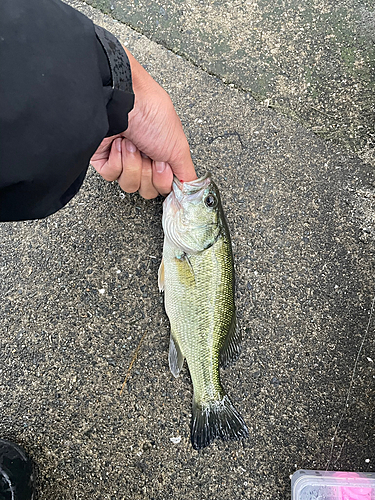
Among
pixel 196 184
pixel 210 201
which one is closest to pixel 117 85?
pixel 196 184

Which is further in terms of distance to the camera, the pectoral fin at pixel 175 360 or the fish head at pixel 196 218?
the pectoral fin at pixel 175 360

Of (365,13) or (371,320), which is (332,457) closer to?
(371,320)

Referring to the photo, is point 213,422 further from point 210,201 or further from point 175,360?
point 210,201

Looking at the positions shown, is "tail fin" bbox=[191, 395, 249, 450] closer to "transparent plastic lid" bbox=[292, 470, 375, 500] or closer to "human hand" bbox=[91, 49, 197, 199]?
"transparent plastic lid" bbox=[292, 470, 375, 500]

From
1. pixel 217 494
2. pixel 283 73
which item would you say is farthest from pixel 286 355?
pixel 283 73

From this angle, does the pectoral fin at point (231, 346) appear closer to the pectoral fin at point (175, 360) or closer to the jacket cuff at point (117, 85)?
the pectoral fin at point (175, 360)

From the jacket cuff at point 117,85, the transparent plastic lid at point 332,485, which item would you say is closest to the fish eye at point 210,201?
the jacket cuff at point 117,85

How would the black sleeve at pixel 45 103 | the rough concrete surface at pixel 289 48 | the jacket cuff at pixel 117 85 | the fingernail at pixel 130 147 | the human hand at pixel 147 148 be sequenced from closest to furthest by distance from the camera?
the black sleeve at pixel 45 103 → the jacket cuff at pixel 117 85 → the human hand at pixel 147 148 → the fingernail at pixel 130 147 → the rough concrete surface at pixel 289 48
